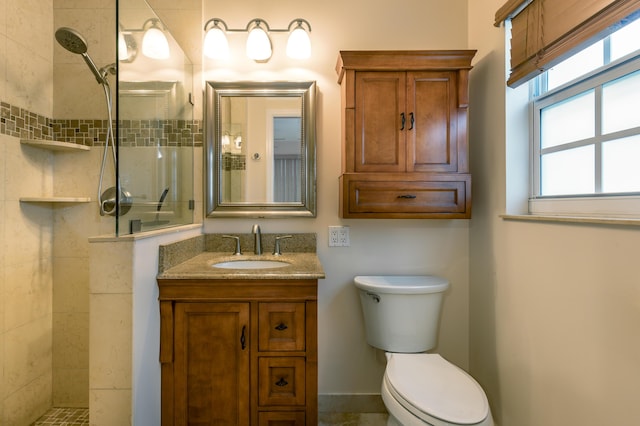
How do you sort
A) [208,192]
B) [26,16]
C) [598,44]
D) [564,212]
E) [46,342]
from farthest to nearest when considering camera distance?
[208,192], [46,342], [26,16], [564,212], [598,44]

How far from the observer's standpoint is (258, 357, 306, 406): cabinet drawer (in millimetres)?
1396

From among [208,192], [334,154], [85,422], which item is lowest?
[85,422]

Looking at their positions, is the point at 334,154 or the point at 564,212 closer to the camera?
the point at 564,212

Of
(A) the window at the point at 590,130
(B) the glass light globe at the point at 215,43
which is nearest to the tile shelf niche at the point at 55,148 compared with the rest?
(B) the glass light globe at the point at 215,43

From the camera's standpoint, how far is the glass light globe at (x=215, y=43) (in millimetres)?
1823

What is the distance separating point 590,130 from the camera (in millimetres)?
1208

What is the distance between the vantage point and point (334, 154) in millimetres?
1910

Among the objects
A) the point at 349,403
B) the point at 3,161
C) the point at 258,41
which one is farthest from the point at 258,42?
the point at 349,403

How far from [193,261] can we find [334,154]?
38.5 inches

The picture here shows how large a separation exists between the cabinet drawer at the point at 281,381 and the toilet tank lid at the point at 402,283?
0.51 metres

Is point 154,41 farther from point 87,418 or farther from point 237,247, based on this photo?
point 87,418

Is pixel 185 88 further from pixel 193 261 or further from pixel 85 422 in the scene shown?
pixel 85 422

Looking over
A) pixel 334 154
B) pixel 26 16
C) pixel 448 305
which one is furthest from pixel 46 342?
pixel 448 305

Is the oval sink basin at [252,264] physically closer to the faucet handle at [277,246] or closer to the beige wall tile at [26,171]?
the faucet handle at [277,246]
